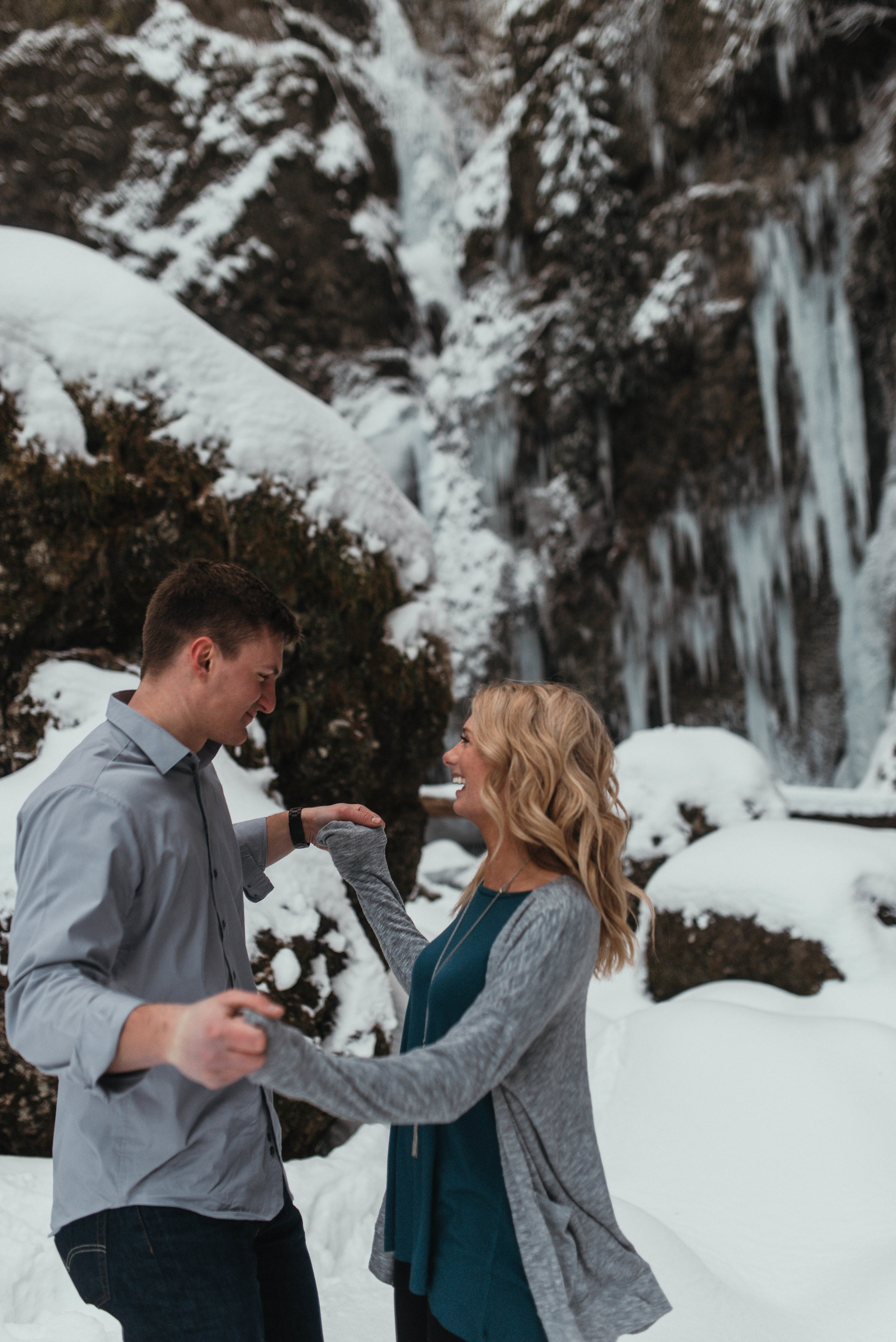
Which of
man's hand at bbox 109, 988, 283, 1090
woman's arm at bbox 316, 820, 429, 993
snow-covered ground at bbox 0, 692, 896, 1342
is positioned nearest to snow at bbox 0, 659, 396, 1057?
snow-covered ground at bbox 0, 692, 896, 1342

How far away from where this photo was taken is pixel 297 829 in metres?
1.76

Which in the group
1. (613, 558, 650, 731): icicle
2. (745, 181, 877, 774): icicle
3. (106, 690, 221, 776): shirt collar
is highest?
(745, 181, 877, 774): icicle

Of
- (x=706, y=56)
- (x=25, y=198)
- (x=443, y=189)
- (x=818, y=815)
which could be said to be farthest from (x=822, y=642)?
(x=25, y=198)

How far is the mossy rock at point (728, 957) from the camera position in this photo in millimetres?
4539

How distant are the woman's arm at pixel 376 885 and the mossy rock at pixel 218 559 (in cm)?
134

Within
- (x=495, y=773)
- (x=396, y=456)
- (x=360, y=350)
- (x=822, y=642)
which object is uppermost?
(x=360, y=350)

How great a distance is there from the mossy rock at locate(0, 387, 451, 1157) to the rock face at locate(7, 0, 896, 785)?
35.3 ft

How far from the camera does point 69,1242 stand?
1.20 meters

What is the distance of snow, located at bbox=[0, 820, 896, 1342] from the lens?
2.18m

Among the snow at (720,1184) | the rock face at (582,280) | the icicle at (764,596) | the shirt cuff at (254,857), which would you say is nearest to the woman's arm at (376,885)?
the shirt cuff at (254,857)

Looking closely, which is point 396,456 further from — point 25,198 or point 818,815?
point 818,815

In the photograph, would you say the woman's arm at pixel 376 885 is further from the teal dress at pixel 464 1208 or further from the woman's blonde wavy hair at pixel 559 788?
the woman's blonde wavy hair at pixel 559 788

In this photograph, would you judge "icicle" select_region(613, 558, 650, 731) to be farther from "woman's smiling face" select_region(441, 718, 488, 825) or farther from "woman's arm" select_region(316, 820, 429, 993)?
"woman's smiling face" select_region(441, 718, 488, 825)

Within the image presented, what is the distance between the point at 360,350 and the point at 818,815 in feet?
36.9
